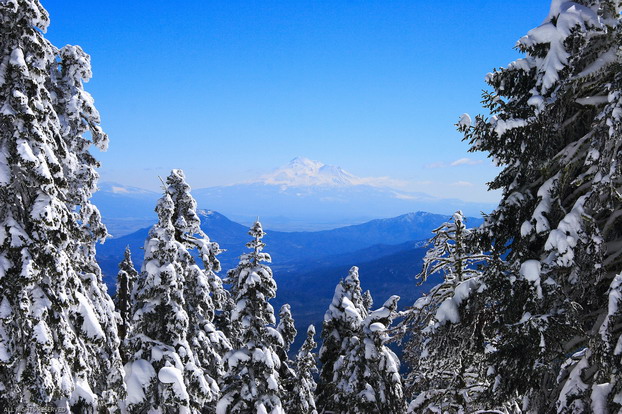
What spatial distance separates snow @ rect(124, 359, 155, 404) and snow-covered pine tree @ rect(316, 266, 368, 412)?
340 inches

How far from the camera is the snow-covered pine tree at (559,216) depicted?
22.7 feet

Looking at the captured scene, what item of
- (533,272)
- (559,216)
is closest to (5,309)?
(533,272)

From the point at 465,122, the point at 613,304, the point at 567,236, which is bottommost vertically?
the point at 613,304

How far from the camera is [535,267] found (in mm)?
7484

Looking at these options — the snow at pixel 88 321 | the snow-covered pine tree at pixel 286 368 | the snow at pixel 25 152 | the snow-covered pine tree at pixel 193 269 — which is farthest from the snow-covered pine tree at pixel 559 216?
the snow-covered pine tree at pixel 193 269

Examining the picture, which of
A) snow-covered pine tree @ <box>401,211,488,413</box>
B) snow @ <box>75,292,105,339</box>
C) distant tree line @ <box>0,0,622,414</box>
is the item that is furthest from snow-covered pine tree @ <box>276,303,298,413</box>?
snow @ <box>75,292,105,339</box>

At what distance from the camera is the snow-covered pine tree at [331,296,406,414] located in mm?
17953

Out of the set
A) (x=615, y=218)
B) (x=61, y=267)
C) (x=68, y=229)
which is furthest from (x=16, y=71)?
(x=615, y=218)

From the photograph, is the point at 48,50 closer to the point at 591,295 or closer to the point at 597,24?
the point at 597,24

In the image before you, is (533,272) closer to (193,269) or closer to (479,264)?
(479,264)

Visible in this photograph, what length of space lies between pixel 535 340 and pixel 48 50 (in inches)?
476

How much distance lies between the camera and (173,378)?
13531 millimetres

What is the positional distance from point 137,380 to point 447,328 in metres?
10.1

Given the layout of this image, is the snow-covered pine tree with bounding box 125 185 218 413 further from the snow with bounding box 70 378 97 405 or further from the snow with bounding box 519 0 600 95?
the snow with bounding box 519 0 600 95
